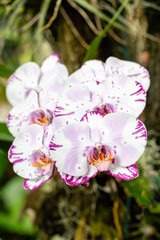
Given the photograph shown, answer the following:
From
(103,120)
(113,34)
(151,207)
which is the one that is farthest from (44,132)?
(113,34)

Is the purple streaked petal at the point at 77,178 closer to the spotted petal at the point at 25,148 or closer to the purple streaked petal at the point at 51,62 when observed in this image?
the spotted petal at the point at 25,148

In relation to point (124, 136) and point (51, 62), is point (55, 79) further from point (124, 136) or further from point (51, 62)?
point (124, 136)

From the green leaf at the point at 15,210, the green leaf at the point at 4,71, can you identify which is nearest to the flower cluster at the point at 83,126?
the green leaf at the point at 4,71

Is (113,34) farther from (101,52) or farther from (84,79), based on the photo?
(84,79)

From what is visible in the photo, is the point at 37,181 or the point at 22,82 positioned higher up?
the point at 22,82

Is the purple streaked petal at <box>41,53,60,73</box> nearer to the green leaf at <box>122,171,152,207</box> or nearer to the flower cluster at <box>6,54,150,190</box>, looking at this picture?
the flower cluster at <box>6,54,150,190</box>

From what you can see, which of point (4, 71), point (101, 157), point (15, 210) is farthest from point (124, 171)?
point (15, 210)
